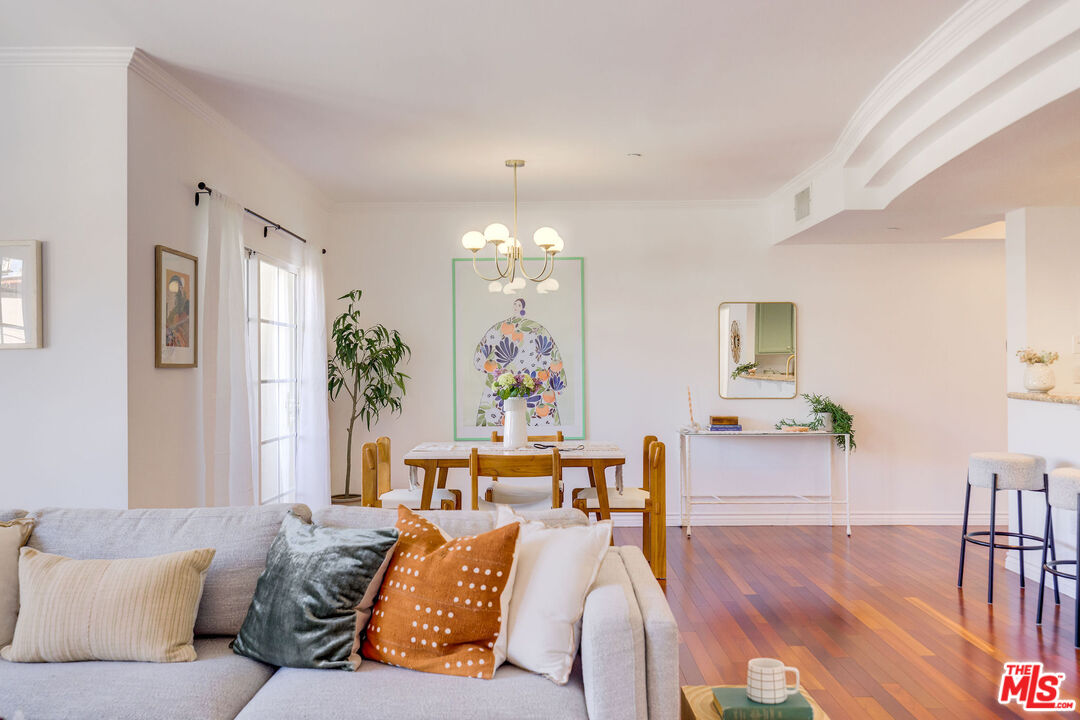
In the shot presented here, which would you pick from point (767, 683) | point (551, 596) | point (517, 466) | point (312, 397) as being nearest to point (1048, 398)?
point (517, 466)

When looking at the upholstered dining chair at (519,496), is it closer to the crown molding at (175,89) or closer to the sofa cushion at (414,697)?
the crown molding at (175,89)

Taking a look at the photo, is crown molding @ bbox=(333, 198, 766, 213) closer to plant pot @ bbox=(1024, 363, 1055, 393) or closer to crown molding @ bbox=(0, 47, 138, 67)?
plant pot @ bbox=(1024, 363, 1055, 393)

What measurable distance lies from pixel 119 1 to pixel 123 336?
4.33ft

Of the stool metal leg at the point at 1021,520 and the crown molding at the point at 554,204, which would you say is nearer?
the stool metal leg at the point at 1021,520

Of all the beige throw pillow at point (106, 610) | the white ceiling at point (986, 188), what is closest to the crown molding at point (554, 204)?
the white ceiling at point (986, 188)

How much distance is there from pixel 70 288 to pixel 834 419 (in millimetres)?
5271

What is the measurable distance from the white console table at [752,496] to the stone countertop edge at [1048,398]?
1.57m

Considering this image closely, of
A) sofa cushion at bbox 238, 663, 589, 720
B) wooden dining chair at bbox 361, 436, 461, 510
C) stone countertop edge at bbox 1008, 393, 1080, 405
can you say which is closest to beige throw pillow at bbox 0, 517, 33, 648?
sofa cushion at bbox 238, 663, 589, 720

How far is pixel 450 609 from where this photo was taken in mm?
2178

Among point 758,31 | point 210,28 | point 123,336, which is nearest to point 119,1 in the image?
point 210,28

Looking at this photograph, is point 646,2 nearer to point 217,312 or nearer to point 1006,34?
point 1006,34

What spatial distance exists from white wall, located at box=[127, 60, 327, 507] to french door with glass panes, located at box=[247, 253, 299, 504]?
2.83ft

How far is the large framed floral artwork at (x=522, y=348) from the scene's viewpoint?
22.0 ft
